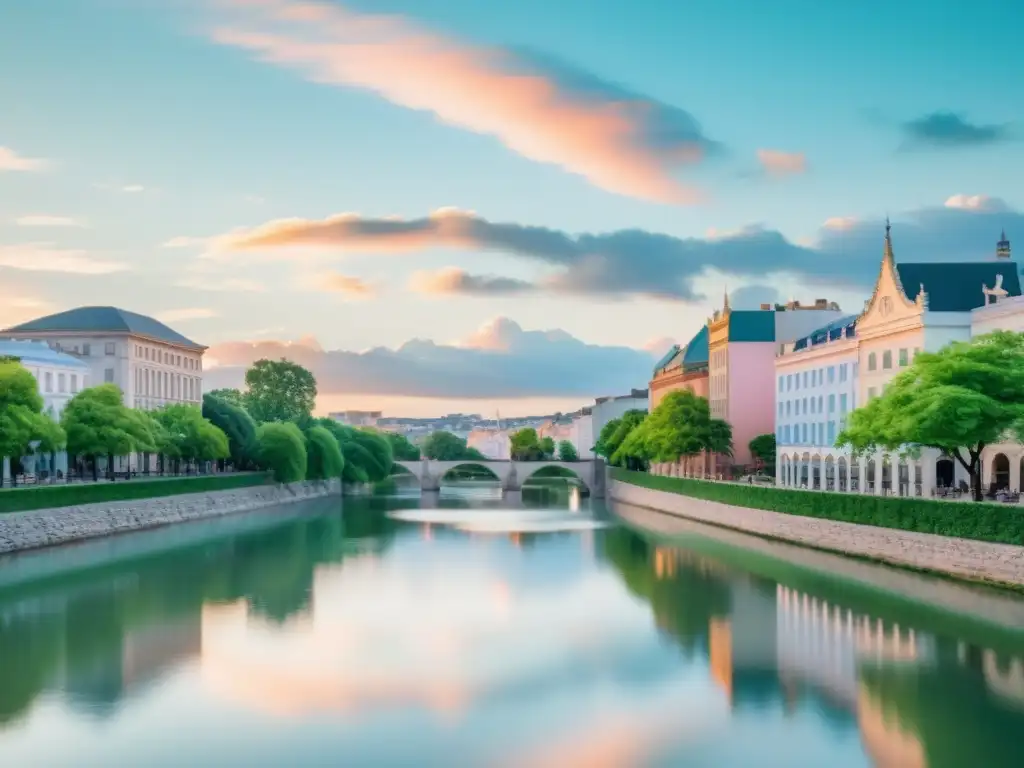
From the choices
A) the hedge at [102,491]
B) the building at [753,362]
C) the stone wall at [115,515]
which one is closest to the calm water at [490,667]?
the stone wall at [115,515]

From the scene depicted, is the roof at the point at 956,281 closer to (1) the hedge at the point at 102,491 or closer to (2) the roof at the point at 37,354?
(1) the hedge at the point at 102,491

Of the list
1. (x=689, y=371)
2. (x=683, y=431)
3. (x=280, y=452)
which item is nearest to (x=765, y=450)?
(x=683, y=431)

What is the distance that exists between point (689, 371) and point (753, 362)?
21077mm

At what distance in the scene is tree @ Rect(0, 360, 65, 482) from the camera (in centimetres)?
6356

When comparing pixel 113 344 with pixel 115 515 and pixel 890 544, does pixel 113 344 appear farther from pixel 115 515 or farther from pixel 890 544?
pixel 890 544

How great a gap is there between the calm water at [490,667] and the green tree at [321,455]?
64.5m

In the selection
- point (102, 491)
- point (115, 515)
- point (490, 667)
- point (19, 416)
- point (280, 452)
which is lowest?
point (490, 667)

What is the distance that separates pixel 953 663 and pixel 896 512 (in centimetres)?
1825

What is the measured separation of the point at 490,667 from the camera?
3191 cm

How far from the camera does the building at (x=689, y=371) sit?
123 m

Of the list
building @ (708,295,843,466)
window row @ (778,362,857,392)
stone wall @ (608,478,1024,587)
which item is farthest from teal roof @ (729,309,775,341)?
stone wall @ (608,478,1024,587)

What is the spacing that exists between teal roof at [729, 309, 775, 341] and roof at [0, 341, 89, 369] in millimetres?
51498

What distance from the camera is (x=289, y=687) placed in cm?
2917

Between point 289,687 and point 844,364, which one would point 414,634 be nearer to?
point 289,687
